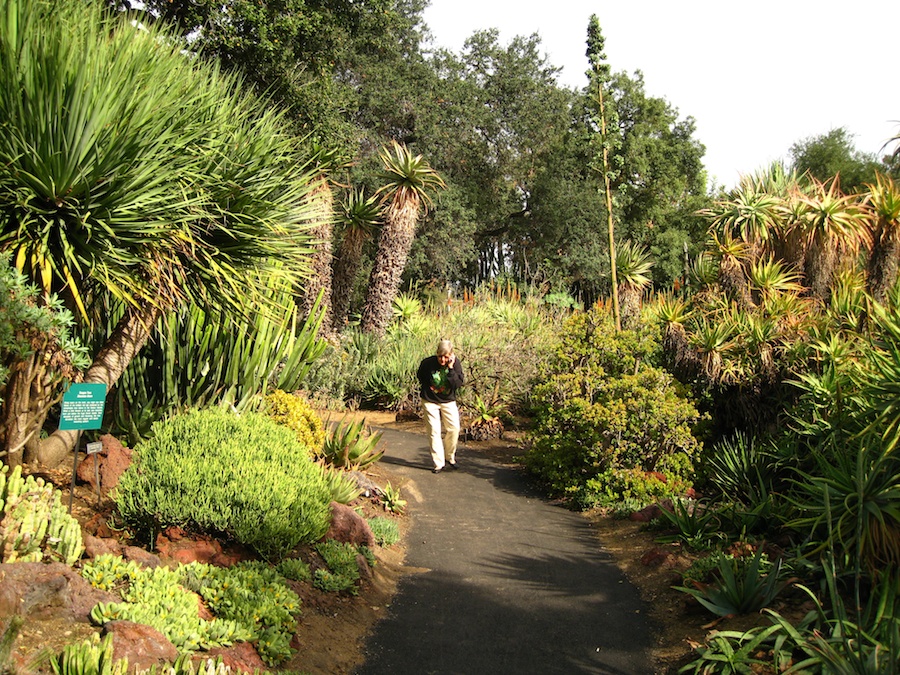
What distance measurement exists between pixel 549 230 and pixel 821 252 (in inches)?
977

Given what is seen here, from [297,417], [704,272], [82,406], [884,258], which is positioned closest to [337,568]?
[82,406]

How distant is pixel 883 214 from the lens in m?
11.1

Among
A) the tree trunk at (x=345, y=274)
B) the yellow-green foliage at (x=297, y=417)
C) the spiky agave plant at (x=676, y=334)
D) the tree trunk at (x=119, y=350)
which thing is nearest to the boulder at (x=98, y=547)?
the tree trunk at (x=119, y=350)

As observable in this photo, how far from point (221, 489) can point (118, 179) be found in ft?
8.32

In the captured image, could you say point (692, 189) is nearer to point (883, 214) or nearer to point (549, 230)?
point (549, 230)

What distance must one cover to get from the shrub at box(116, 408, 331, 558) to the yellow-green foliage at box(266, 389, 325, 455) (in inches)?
81.6

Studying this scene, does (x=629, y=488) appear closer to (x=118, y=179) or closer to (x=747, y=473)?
(x=747, y=473)

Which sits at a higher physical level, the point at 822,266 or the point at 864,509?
the point at 822,266

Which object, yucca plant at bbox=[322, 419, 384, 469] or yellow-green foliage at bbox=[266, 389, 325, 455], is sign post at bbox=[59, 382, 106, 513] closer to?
yellow-green foliage at bbox=[266, 389, 325, 455]

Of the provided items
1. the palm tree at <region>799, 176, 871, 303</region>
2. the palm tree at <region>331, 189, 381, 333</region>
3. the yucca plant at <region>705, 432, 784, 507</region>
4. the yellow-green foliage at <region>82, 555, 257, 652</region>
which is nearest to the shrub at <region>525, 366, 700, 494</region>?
the yucca plant at <region>705, 432, 784, 507</region>

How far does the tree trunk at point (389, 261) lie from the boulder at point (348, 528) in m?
12.9

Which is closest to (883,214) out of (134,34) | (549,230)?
(134,34)

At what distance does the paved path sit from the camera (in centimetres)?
559

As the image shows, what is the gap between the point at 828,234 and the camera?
11391mm
